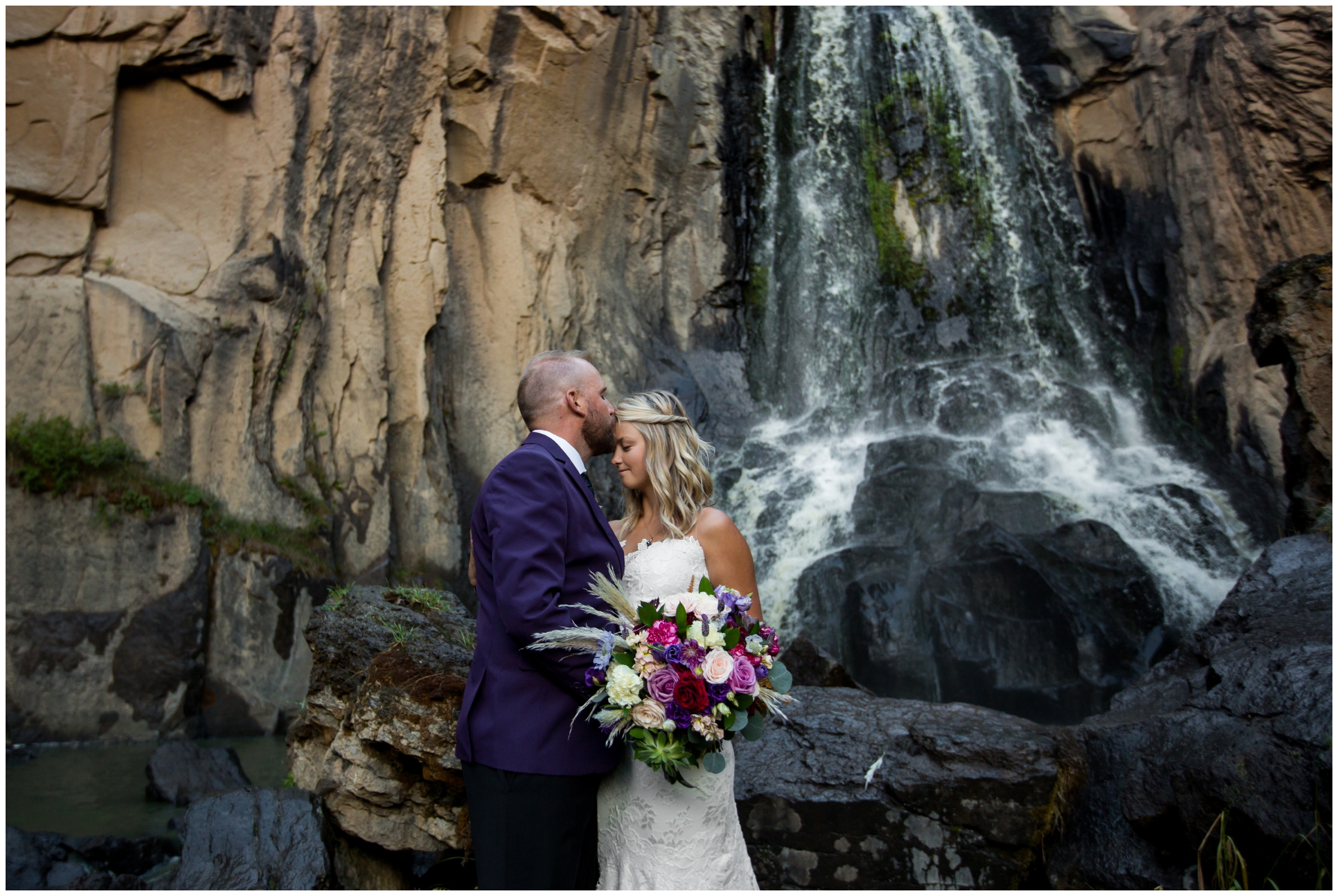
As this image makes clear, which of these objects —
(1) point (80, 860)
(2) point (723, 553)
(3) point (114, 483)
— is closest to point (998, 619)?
(2) point (723, 553)

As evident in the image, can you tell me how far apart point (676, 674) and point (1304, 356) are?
6.43 m

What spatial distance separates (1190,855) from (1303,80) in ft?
40.9

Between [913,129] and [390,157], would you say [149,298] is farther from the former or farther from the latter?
[913,129]

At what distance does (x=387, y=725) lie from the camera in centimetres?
338

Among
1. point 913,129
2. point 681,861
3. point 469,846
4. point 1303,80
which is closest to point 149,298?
point 469,846

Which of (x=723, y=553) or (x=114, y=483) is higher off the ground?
(x=114, y=483)

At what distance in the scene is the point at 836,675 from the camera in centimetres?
616

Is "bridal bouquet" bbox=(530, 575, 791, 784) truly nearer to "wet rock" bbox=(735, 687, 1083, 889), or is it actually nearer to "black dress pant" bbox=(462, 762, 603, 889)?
"black dress pant" bbox=(462, 762, 603, 889)

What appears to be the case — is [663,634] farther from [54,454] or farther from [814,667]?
[54,454]

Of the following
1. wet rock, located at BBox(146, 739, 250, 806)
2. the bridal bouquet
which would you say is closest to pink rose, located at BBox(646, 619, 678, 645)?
the bridal bouquet

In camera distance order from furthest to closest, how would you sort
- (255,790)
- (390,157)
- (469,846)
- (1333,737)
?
1. (390,157)
2. (255,790)
3. (469,846)
4. (1333,737)

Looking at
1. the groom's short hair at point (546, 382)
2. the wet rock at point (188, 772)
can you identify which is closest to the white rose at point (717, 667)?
the groom's short hair at point (546, 382)

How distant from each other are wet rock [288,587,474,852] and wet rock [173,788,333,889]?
0.13 m

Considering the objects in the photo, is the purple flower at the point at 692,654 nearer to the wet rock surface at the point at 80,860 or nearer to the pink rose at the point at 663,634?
the pink rose at the point at 663,634
